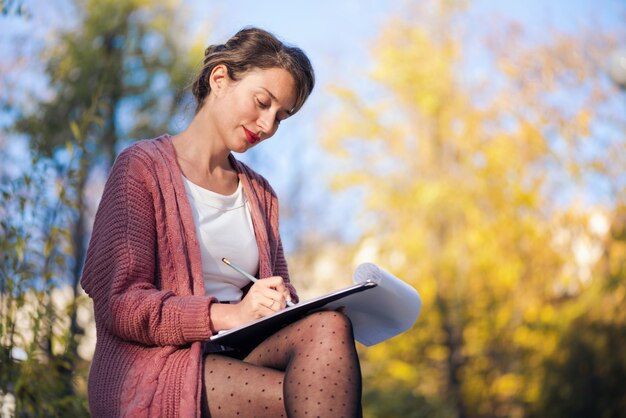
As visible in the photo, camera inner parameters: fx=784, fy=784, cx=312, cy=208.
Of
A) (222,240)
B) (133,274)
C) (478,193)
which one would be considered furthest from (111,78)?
(133,274)

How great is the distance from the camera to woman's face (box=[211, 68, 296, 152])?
1926 millimetres

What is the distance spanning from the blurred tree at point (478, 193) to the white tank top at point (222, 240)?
370cm

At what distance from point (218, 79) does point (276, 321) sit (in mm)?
684

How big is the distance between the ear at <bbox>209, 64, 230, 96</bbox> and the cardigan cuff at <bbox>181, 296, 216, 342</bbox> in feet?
2.04

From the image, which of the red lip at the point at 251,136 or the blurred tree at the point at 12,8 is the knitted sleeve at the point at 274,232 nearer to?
the red lip at the point at 251,136

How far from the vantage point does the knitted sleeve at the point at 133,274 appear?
1.60 m

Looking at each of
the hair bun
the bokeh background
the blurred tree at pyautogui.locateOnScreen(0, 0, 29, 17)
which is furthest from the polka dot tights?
the bokeh background

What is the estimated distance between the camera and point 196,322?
1.59 meters

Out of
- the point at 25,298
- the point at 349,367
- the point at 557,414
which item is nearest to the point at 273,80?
the point at 349,367

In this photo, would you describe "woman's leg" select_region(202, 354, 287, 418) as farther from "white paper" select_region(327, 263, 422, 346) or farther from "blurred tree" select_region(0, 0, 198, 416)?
"blurred tree" select_region(0, 0, 198, 416)

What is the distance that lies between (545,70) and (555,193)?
1528 millimetres

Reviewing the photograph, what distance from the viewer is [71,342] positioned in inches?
102

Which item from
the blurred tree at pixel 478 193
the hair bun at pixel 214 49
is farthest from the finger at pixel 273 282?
the blurred tree at pixel 478 193

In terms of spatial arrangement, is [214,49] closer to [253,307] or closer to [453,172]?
[253,307]
